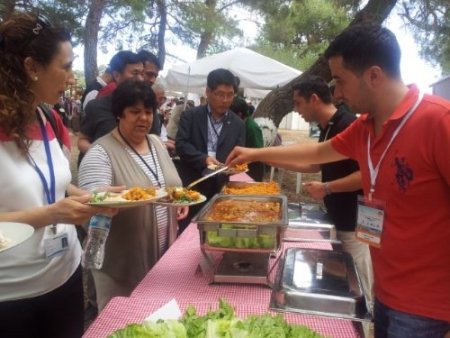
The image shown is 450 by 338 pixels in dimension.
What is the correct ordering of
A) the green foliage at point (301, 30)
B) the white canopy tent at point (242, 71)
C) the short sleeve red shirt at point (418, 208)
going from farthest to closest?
the green foliage at point (301, 30) → the white canopy tent at point (242, 71) → the short sleeve red shirt at point (418, 208)

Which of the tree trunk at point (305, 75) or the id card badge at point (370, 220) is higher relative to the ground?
the tree trunk at point (305, 75)

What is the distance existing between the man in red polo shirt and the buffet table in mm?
196

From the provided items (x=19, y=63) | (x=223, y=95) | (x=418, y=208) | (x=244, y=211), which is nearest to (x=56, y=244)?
(x=19, y=63)

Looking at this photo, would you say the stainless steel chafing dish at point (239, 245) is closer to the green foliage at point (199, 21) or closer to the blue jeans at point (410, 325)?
the blue jeans at point (410, 325)

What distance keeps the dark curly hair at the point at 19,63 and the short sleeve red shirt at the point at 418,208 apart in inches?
44.2

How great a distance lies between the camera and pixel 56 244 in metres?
1.38

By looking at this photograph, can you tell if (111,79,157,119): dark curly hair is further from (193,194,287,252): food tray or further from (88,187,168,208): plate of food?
(193,194,287,252): food tray

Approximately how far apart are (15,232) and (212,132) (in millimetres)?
2322

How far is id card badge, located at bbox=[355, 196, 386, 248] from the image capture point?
50.3 inches

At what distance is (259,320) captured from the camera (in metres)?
1.08

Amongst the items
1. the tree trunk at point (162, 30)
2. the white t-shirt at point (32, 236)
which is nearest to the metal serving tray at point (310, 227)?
the white t-shirt at point (32, 236)

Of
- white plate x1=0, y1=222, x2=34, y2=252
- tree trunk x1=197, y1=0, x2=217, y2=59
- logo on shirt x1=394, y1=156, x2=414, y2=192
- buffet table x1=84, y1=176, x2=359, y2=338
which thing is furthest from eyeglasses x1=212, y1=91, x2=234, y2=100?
tree trunk x1=197, y1=0, x2=217, y2=59

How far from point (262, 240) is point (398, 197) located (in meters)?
0.54

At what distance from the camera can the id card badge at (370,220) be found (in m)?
1.28
